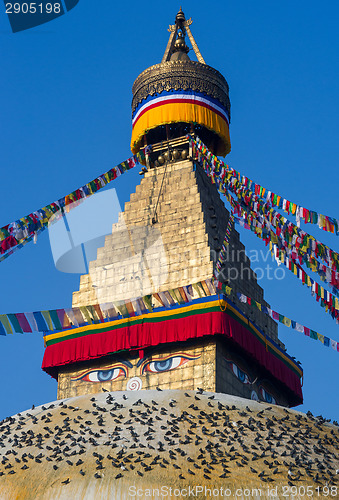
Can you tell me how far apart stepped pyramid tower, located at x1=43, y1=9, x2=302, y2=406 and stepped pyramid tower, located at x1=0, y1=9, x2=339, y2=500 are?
0.03m

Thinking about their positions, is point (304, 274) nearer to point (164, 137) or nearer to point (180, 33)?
point (164, 137)

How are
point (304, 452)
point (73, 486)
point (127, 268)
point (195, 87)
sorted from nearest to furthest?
point (73, 486) → point (304, 452) → point (127, 268) → point (195, 87)

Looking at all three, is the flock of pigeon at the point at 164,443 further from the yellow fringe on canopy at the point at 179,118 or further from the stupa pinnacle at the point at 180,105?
the stupa pinnacle at the point at 180,105

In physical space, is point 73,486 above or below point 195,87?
below

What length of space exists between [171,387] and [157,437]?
4023 mm

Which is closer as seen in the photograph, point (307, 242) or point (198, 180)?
point (307, 242)

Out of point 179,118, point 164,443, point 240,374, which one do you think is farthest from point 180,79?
point 164,443

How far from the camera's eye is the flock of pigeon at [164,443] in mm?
11086

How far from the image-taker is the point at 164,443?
11.8 metres

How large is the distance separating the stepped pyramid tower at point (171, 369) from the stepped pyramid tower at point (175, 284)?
1.2 inches

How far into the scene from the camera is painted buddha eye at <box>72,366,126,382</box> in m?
16.8

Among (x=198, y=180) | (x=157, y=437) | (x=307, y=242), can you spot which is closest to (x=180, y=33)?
(x=198, y=180)

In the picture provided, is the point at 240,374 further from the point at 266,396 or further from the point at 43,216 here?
the point at 43,216

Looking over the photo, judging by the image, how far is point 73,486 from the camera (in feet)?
35.7
